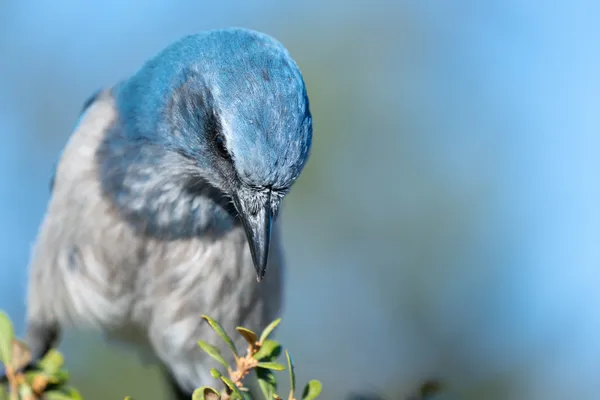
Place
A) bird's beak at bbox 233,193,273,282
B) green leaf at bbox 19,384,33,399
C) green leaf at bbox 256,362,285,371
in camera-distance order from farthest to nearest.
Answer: bird's beak at bbox 233,193,273,282 → green leaf at bbox 256,362,285,371 → green leaf at bbox 19,384,33,399

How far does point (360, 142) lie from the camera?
31.7 feet

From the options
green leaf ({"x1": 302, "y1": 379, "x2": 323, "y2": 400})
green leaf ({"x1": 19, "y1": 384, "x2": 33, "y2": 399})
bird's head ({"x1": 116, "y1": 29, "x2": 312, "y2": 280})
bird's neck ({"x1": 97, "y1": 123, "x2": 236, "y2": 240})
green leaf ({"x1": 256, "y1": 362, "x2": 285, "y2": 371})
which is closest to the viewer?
green leaf ({"x1": 19, "y1": 384, "x2": 33, "y2": 399})

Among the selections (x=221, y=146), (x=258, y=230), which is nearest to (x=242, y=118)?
(x=221, y=146)

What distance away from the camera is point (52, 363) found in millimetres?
2156

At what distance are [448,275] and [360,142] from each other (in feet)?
6.43

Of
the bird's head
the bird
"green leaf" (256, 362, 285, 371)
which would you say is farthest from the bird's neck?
"green leaf" (256, 362, 285, 371)

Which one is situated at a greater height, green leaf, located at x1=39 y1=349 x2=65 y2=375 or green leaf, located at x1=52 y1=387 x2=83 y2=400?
green leaf, located at x1=39 y1=349 x2=65 y2=375

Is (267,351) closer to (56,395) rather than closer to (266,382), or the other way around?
(266,382)

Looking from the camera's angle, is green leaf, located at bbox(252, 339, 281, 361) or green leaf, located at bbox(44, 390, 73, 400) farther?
green leaf, located at bbox(252, 339, 281, 361)

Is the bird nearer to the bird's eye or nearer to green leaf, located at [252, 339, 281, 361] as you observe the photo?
the bird's eye

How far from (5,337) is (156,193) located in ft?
6.74

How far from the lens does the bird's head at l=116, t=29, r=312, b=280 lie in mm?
3283

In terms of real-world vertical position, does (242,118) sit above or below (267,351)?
above

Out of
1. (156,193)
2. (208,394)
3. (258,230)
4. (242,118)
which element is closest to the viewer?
(208,394)
